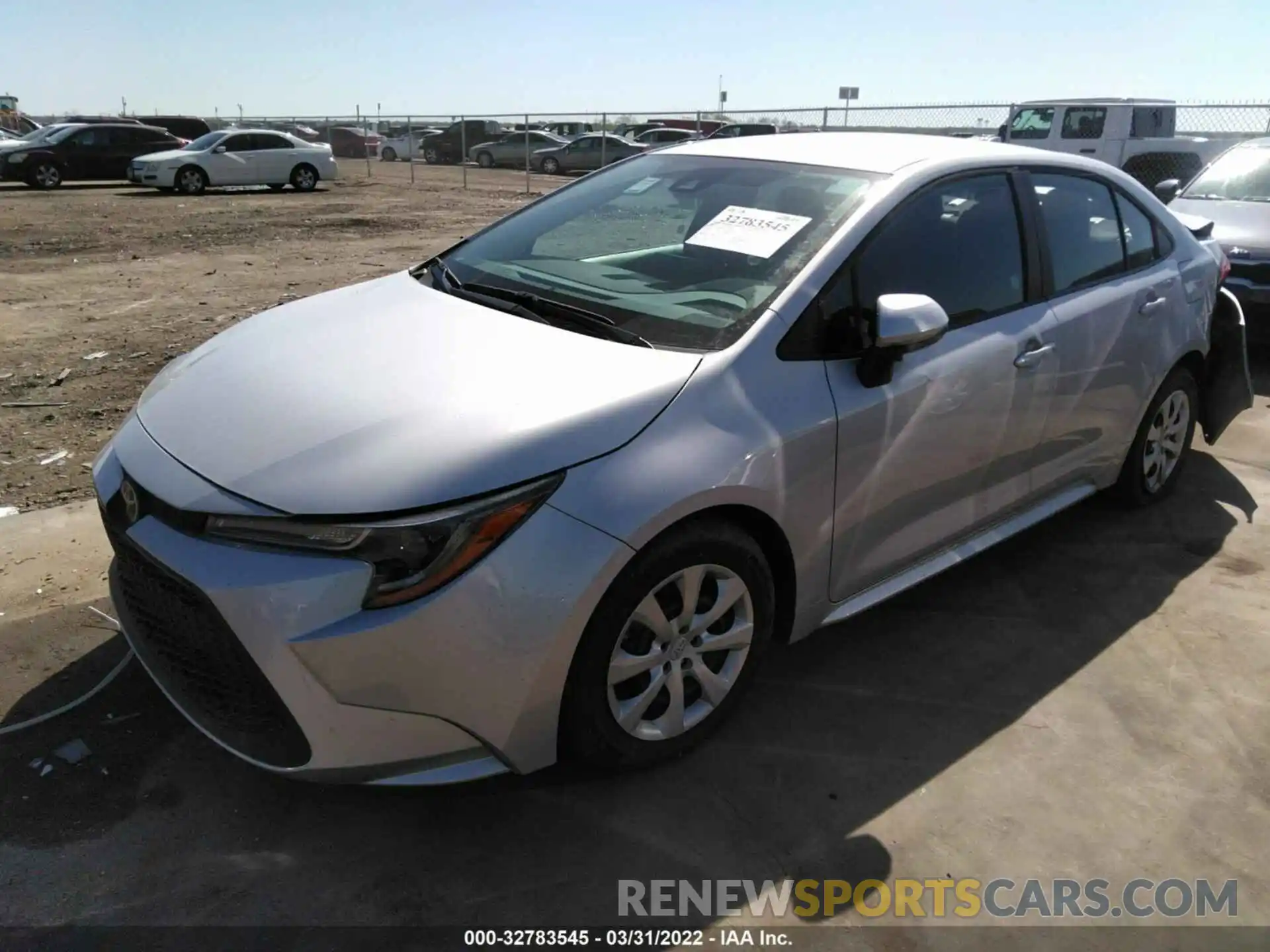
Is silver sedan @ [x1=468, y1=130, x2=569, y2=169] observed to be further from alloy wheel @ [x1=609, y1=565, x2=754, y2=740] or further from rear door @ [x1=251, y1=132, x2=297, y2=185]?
alloy wheel @ [x1=609, y1=565, x2=754, y2=740]

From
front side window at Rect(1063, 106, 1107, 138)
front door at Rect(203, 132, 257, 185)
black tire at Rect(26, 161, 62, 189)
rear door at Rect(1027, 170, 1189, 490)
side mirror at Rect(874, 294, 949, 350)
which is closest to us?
side mirror at Rect(874, 294, 949, 350)

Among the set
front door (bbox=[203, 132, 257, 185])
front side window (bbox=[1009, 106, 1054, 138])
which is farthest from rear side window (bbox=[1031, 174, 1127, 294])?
front door (bbox=[203, 132, 257, 185])

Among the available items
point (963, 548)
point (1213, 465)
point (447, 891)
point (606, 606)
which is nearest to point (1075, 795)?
point (963, 548)

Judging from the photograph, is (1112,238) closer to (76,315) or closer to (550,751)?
(550,751)

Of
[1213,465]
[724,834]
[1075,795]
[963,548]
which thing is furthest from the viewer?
[1213,465]

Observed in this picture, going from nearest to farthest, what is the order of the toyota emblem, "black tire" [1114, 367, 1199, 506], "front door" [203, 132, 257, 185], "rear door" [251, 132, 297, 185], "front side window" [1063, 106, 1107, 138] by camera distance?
the toyota emblem, "black tire" [1114, 367, 1199, 506], "front side window" [1063, 106, 1107, 138], "front door" [203, 132, 257, 185], "rear door" [251, 132, 297, 185]

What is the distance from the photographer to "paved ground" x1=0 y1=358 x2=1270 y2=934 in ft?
8.00

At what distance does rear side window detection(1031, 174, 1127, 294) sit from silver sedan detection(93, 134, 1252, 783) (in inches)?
0.8

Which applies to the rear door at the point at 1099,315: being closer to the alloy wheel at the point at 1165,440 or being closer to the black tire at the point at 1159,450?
the black tire at the point at 1159,450

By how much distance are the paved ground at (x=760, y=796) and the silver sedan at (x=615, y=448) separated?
10.6 inches

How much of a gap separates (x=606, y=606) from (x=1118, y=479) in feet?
10.4

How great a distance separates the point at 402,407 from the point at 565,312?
0.70 meters

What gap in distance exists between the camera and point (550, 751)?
2.51 m

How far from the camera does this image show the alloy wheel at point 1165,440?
458 centimetres
